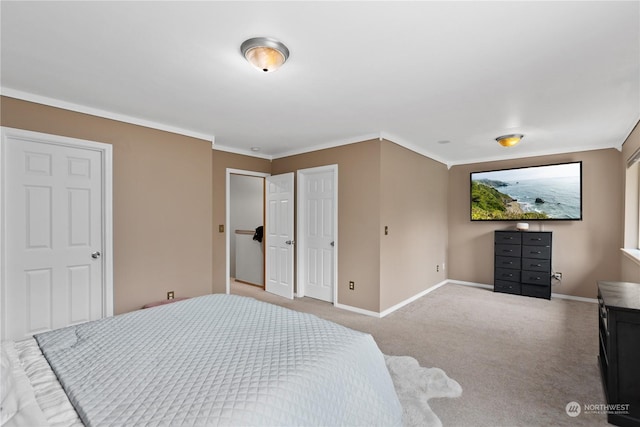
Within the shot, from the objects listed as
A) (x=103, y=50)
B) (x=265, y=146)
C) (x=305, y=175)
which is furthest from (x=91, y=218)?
(x=305, y=175)

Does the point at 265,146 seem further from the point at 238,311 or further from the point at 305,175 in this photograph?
the point at 238,311

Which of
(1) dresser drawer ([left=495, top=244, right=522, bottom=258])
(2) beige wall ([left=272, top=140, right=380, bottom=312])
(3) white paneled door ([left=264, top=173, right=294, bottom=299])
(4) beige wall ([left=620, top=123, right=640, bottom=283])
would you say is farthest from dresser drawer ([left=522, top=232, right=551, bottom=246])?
(3) white paneled door ([left=264, top=173, right=294, bottom=299])

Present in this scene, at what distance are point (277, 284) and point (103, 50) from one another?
3820 millimetres

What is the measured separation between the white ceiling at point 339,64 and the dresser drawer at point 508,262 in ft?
7.14

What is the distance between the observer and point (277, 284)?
500cm

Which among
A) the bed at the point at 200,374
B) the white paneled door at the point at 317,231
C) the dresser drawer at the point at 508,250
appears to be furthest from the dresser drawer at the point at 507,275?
the bed at the point at 200,374

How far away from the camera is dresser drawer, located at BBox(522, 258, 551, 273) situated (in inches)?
185

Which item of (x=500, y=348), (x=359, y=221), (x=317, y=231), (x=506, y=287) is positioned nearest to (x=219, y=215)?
(x=317, y=231)

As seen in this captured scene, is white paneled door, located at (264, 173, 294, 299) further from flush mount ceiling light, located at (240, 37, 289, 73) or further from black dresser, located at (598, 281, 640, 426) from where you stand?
black dresser, located at (598, 281, 640, 426)

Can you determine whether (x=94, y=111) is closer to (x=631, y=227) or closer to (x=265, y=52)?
(x=265, y=52)

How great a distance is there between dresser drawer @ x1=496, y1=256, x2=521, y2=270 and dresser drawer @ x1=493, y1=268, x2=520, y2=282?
0.21 ft

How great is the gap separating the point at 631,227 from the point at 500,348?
2822 mm

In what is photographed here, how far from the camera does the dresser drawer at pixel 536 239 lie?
4.68 m

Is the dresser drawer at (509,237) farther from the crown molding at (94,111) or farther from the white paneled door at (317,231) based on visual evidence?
the crown molding at (94,111)
